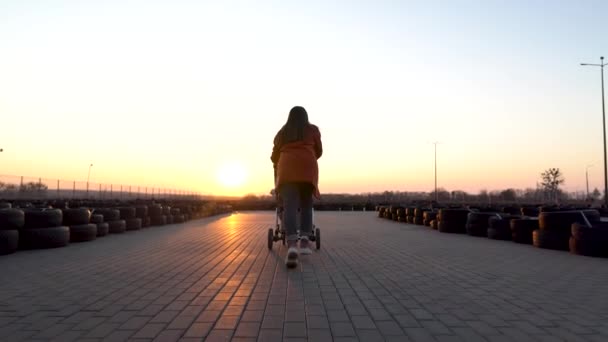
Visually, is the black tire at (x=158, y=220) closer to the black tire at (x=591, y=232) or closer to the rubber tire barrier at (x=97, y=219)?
the rubber tire barrier at (x=97, y=219)

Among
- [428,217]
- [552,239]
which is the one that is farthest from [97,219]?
[428,217]

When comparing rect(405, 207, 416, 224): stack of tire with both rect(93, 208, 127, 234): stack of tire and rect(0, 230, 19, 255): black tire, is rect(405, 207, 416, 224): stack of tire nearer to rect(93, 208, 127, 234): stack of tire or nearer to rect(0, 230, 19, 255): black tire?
rect(93, 208, 127, 234): stack of tire

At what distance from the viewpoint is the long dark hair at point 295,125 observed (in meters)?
7.20

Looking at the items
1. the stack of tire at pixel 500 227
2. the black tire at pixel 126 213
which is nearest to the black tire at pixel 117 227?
the black tire at pixel 126 213

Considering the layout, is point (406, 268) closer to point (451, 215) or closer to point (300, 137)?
point (300, 137)

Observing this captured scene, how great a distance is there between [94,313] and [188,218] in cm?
1974

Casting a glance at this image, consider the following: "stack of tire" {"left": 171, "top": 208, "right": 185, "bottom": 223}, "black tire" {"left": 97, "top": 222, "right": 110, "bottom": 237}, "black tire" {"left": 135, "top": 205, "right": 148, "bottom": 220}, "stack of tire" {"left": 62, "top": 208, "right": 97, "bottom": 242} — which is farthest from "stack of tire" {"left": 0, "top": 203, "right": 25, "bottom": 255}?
"stack of tire" {"left": 171, "top": 208, "right": 185, "bottom": 223}

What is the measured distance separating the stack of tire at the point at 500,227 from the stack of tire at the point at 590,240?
2662 millimetres

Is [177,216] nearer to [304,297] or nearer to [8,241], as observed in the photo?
[8,241]

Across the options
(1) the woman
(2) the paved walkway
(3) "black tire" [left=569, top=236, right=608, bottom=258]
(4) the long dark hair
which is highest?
(4) the long dark hair

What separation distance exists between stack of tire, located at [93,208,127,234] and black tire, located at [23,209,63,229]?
11.9ft

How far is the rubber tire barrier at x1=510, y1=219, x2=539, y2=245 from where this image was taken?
33.3 ft

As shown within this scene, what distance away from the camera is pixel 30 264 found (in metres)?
6.81

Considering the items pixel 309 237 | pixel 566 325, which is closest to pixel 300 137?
pixel 309 237
